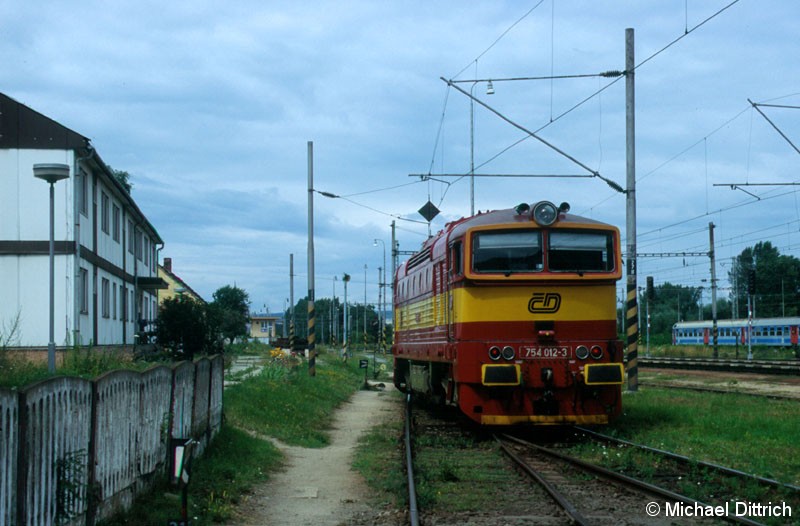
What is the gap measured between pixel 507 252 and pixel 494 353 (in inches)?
63.3

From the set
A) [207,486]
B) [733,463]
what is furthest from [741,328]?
[207,486]

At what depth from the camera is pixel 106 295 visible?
31.1 metres

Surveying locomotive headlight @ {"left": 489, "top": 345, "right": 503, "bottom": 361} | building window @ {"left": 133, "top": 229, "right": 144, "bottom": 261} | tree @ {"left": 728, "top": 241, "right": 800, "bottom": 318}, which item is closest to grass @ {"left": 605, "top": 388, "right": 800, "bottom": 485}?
locomotive headlight @ {"left": 489, "top": 345, "right": 503, "bottom": 361}

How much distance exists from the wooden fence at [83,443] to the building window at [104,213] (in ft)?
67.3

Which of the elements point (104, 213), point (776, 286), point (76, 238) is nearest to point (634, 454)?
point (76, 238)

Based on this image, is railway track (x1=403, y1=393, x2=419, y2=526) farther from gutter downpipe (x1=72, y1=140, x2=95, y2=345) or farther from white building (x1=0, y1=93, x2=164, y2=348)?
white building (x1=0, y1=93, x2=164, y2=348)

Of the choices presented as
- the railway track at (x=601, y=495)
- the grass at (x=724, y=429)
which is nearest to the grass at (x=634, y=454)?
the grass at (x=724, y=429)

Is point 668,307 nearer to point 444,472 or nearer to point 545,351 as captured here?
point 545,351

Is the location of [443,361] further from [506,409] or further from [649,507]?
[649,507]

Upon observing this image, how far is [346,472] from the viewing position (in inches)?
486

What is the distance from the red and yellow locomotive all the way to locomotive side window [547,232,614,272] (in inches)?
0.6

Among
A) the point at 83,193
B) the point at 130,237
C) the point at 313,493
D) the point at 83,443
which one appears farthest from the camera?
the point at 130,237

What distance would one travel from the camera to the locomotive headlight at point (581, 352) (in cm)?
1431

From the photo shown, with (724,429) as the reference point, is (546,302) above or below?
above
